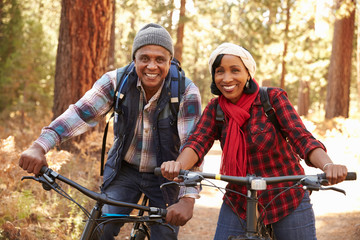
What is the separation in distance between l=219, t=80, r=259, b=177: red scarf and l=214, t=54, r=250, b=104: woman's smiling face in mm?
104

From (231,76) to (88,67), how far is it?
5.73m

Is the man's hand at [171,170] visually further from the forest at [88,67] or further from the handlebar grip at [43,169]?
the forest at [88,67]

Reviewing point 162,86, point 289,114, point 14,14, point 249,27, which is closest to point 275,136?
point 289,114

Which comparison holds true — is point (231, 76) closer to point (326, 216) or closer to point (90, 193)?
point (90, 193)

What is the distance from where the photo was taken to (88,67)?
8.40 metres

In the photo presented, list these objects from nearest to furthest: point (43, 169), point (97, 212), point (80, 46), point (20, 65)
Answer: point (97, 212) < point (43, 169) < point (80, 46) < point (20, 65)

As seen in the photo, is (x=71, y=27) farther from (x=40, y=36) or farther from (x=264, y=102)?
(x=40, y=36)

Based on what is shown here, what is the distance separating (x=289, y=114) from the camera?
3057mm

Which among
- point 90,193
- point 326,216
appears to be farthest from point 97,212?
point 326,216

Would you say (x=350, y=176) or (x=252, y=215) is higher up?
(x=350, y=176)

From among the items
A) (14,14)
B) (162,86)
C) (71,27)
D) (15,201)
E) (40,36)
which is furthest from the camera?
(40,36)

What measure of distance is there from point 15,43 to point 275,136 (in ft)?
62.5

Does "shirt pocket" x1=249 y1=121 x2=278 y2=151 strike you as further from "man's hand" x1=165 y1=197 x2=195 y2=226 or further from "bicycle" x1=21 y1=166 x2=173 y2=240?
"bicycle" x1=21 y1=166 x2=173 y2=240

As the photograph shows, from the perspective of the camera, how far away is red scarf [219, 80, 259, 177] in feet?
9.95
